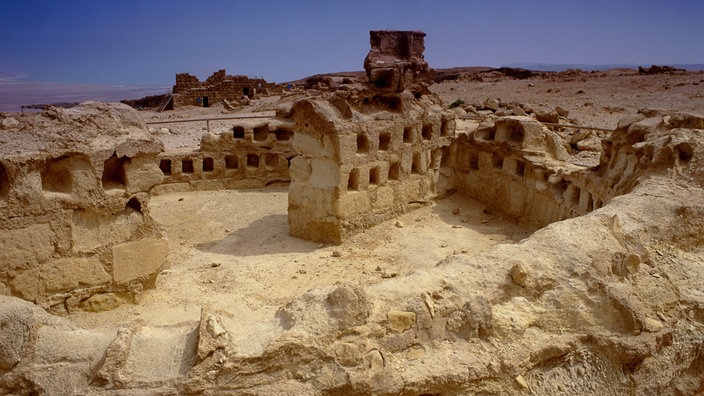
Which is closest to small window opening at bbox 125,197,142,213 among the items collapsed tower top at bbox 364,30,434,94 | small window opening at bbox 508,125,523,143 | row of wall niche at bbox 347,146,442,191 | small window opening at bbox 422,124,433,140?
row of wall niche at bbox 347,146,442,191

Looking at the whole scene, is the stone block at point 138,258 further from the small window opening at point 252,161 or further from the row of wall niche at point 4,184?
the small window opening at point 252,161

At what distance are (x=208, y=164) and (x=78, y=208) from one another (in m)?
6.11

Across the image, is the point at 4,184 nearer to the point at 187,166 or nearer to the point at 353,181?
the point at 353,181

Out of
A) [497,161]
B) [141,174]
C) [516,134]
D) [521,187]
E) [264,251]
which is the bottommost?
[264,251]

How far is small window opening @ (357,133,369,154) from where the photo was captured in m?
8.21

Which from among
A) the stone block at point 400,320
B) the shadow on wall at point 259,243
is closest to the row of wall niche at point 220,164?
the shadow on wall at point 259,243

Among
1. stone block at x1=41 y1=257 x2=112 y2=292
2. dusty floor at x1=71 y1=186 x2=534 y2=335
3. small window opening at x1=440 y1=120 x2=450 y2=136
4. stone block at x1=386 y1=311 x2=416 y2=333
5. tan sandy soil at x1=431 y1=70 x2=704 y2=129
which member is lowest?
dusty floor at x1=71 y1=186 x2=534 y2=335

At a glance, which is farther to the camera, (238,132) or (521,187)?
(238,132)

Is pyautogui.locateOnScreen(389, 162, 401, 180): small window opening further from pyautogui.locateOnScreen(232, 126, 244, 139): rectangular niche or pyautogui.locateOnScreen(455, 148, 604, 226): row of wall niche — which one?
pyautogui.locateOnScreen(232, 126, 244, 139): rectangular niche

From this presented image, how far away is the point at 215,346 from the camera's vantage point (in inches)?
115

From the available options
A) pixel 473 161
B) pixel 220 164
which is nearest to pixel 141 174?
pixel 220 164

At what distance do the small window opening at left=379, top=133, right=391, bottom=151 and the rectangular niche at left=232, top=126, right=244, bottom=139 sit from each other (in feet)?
12.8

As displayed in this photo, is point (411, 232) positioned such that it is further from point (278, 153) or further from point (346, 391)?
point (346, 391)

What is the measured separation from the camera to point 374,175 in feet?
28.0
